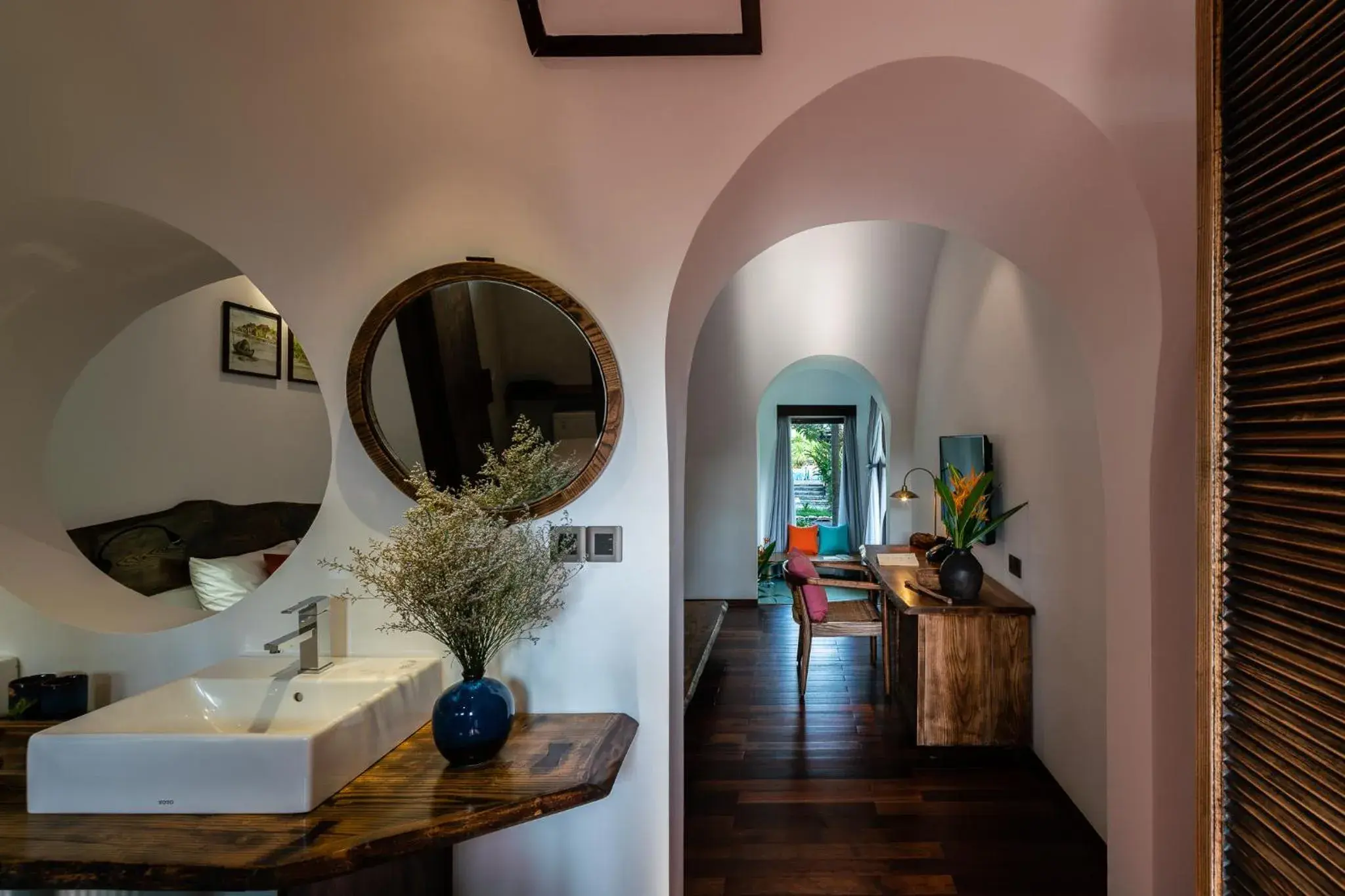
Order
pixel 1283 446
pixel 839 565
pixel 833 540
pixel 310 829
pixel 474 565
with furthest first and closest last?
pixel 833 540
pixel 839 565
pixel 474 565
pixel 310 829
pixel 1283 446

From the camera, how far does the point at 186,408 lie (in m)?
3.09

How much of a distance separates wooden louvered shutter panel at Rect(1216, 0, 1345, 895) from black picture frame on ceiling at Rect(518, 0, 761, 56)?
0.97 m

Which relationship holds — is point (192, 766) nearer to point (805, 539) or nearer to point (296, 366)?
point (296, 366)

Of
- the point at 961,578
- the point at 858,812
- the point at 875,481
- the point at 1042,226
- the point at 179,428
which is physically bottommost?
the point at 858,812

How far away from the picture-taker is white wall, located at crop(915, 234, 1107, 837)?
2607 mm

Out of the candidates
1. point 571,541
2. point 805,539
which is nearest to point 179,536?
point 571,541

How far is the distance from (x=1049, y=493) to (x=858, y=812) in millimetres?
1560

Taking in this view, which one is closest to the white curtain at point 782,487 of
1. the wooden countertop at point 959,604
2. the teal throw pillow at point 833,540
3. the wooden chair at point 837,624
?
the teal throw pillow at point 833,540

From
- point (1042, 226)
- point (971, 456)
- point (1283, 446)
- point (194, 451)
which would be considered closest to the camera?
point (1283, 446)

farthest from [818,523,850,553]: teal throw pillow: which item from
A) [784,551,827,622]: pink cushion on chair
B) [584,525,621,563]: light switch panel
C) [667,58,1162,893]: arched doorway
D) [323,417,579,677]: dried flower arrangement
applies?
[323,417,579,677]: dried flower arrangement

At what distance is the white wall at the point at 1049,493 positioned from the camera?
261 centimetres

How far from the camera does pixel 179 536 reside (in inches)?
117

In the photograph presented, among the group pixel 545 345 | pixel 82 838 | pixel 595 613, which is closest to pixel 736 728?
pixel 595 613

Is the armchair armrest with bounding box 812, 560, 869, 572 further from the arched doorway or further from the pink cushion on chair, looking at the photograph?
the arched doorway
